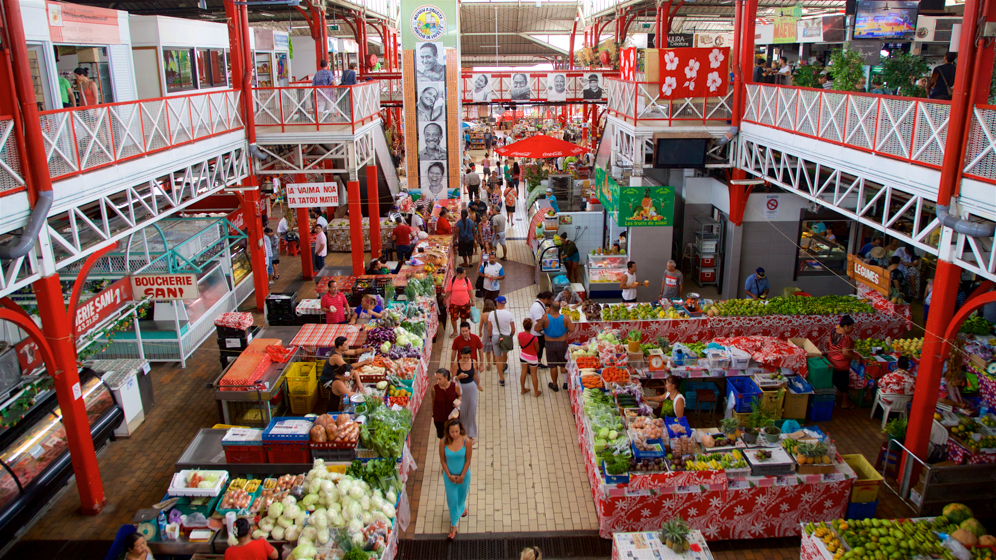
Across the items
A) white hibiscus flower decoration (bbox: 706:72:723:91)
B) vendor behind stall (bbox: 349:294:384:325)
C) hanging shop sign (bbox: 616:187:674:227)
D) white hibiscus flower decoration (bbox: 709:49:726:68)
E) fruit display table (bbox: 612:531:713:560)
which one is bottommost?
fruit display table (bbox: 612:531:713:560)

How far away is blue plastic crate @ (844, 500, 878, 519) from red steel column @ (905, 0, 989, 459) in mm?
1172

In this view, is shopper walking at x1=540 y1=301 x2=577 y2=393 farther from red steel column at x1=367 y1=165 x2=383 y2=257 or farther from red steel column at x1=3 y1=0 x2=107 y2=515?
red steel column at x1=367 y1=165 x2=383 y2=257

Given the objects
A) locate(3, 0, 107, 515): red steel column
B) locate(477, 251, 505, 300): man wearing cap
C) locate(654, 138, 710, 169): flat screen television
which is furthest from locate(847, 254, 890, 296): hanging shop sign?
locate(3, 0, 107, 515): red steel column

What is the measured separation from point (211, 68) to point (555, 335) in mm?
11481

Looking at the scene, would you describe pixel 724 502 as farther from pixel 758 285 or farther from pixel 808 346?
pixel 758 285

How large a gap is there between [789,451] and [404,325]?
605 centimetres

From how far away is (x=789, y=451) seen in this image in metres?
7.38

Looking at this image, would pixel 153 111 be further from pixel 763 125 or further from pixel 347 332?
pixel 763 125

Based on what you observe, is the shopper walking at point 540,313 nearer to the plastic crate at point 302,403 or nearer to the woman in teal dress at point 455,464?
the woman in teal dress at point 455,464

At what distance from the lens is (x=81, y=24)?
1055 cm

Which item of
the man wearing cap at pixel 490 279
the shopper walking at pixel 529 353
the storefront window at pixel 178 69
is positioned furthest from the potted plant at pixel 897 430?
the storefront window at pixel 178 69

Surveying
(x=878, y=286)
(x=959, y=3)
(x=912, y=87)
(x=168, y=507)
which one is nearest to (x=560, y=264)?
(x=878, y=286)

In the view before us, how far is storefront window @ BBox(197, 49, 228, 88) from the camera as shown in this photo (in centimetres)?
1524

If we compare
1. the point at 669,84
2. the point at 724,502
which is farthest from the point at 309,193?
the point at 724,502
